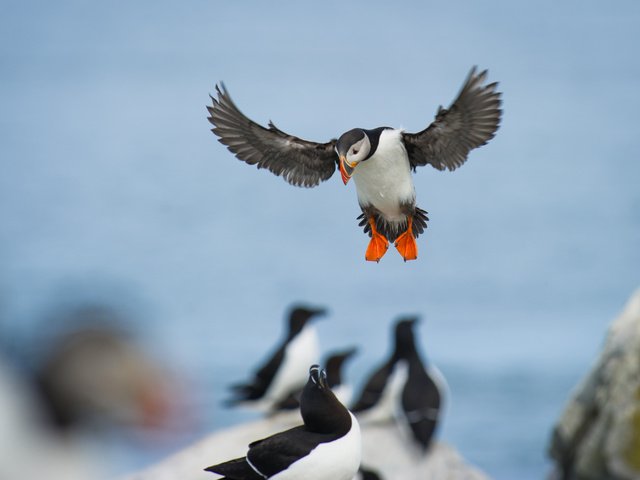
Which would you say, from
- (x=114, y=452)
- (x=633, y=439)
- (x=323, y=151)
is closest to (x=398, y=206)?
(x=323, y=151)

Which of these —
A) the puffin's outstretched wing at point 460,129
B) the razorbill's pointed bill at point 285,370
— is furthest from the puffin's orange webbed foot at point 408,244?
the razorbill's pointed bill at point 285,370

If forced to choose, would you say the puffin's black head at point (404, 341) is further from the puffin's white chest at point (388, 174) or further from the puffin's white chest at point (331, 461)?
the puffin's white chest at point (388, 174)

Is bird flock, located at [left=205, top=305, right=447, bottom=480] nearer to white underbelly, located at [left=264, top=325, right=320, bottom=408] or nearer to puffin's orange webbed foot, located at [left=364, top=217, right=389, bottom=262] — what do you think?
white underbelly, located at [left=264, top=325, right=320, bottom=408]

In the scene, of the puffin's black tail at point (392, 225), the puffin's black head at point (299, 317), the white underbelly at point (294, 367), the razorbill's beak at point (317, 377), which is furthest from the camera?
the puffin's black head at point (299, 317)

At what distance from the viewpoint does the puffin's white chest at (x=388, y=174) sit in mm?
3404

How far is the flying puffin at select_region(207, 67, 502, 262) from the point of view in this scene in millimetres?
3285

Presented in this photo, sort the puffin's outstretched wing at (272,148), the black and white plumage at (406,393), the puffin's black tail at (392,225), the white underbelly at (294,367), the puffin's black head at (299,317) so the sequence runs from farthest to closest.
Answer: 1. the puffin's black head at (299,317)
2. the white underbelly at (294,367)
3. the black and white plumage at (406,393)
4. the puffin's black tail at (392,225)
5. the puffin's outstretched wing at (272,148)

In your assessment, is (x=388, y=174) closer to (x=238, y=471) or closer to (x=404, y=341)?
(x=238, y=471)

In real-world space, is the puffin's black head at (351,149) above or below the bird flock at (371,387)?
below

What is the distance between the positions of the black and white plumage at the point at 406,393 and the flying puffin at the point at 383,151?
8470 millimetres

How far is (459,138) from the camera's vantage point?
3367 millimetres

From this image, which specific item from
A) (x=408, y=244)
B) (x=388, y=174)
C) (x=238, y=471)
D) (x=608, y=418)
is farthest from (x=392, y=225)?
(x=608, y=418)

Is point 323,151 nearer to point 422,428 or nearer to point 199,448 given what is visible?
point 199,448

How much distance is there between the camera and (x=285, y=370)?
13.2 meters
